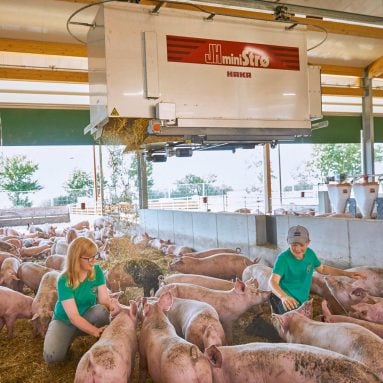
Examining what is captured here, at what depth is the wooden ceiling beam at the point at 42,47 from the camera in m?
8.45

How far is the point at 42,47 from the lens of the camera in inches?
344

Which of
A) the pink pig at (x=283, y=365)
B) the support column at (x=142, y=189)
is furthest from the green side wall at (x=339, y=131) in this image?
the pink pig at (x=283, y=365)

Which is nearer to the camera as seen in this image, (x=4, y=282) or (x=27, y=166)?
(x=4, y=282)

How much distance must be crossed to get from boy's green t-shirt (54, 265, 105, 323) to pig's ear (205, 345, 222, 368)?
1.48 m

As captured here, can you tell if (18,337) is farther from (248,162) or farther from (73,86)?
(248,162)

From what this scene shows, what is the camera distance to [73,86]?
1188cm

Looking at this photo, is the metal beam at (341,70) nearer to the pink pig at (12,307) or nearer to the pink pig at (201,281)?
the pink pig at (201,281)

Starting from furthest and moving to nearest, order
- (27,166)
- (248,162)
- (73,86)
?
(248,162) → (27,166) → (73,86)

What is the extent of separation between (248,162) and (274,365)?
3488 centimetres

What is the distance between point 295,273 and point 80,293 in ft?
6.20

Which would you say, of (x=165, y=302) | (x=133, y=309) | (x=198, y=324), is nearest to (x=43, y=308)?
(x=133, y=309)

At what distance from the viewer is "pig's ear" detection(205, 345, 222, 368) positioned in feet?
8.52

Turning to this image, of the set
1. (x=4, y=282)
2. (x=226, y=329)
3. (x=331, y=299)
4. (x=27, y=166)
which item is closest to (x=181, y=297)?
(x=226, y=329)

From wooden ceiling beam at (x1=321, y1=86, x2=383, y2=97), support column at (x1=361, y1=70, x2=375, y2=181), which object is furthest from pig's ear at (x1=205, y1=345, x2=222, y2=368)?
support column at (x1=361, y1=70, x2=375, y2=181)
